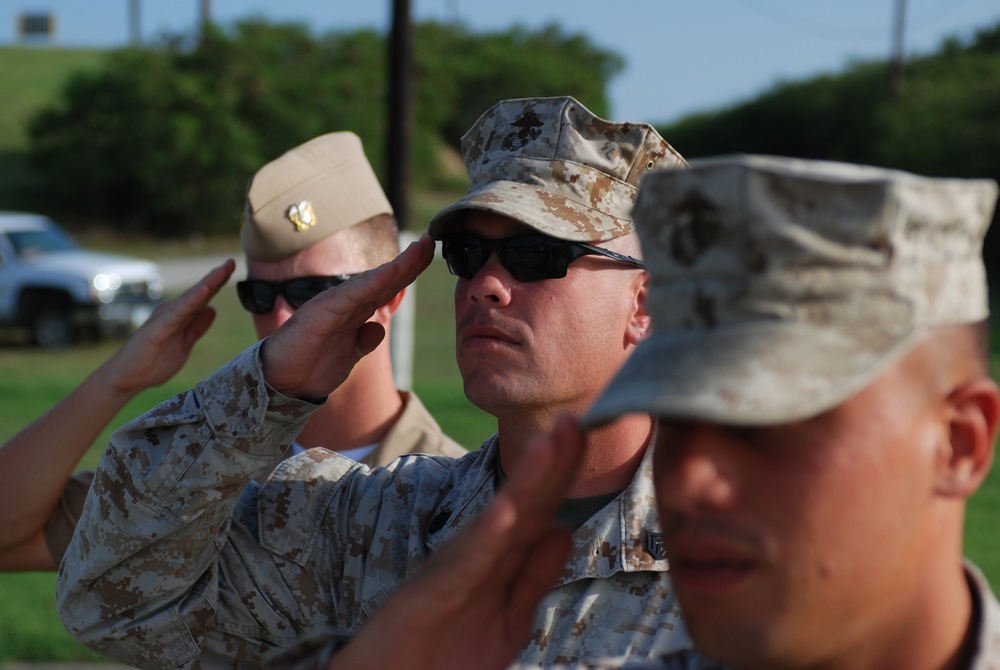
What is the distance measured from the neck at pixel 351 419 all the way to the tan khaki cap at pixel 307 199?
0.51 meters

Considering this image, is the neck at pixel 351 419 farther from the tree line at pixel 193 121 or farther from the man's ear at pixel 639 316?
the tree line at pixel 193 121

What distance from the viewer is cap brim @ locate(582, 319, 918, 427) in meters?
1.31

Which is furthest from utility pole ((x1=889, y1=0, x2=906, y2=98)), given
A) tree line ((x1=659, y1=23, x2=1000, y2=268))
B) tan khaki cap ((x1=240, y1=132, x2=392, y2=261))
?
tan khaki cap ((x1=240, y1=132, x2=392, y2=261))

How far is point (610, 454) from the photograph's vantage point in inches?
107

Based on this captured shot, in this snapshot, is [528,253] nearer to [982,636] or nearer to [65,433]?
[65,433]

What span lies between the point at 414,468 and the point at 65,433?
966mm

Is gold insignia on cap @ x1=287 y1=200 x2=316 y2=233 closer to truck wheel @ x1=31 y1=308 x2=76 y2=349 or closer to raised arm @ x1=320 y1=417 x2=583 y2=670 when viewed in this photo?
raised arm @ x1=320 y1=417 x2=583 y2=670

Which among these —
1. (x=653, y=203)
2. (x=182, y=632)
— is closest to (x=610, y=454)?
(x=182, y=632)

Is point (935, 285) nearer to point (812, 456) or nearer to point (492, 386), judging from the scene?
point (812, 456)

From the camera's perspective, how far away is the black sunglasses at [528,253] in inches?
109

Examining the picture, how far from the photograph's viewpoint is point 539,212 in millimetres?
2738

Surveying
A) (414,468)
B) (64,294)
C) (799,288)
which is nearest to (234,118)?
(64,294)

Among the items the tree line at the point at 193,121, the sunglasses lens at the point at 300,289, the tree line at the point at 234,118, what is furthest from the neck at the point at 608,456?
the tree line at the point at 193,121

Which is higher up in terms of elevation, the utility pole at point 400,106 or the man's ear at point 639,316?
the man's ear at point 639,316
